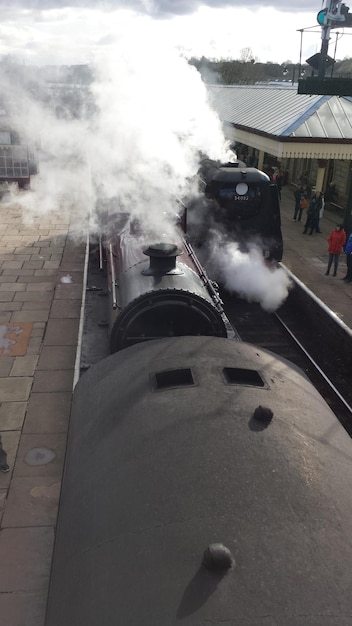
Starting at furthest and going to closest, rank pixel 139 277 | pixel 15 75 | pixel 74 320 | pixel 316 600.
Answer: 1. pixel 15 75
2. pixel 74 320
3. pixel 139 277
4. pixel 316 600

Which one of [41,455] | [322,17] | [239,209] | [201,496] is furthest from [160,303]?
[322,17]

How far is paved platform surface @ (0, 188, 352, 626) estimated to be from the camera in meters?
4.77

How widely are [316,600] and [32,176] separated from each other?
24404mm

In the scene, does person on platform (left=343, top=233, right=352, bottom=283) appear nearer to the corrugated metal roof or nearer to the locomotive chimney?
the corrugated metal roof

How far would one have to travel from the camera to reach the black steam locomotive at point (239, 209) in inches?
435

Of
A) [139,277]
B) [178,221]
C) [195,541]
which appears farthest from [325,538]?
[178,221]

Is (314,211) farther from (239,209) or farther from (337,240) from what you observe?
(239,209)

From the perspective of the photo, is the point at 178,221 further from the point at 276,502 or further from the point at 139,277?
the point at 276,502

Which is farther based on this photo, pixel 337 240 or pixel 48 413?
pixel 337 240

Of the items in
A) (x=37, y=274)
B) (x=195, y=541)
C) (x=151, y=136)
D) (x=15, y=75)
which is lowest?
(x=37, y=274)

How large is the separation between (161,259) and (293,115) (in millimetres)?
14499

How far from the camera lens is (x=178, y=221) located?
324 inches

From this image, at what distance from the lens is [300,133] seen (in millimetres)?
16344

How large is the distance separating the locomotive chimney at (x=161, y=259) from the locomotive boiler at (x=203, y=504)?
6.93 ft
